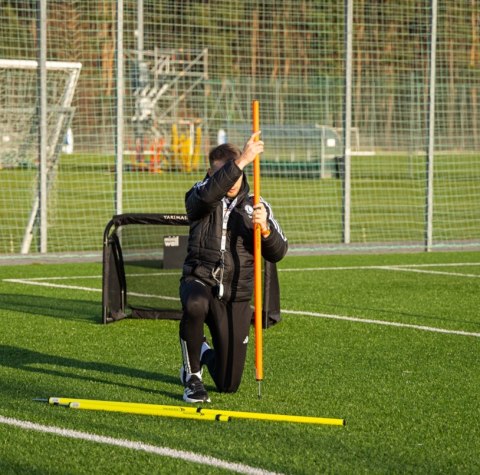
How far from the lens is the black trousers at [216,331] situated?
7457mm

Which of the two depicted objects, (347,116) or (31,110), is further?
(347,116)

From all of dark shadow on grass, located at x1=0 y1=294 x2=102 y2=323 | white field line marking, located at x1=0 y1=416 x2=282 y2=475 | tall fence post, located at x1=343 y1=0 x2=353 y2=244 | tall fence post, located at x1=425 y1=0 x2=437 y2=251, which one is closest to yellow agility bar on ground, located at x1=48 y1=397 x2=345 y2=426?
white field line marking, located at x1=0 y1=416 x2=282 y2=475

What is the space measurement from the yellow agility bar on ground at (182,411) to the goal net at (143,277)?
3.17 metres

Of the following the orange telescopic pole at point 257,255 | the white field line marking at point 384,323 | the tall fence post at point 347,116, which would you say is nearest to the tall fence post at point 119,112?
the tall fence post at point 347,116

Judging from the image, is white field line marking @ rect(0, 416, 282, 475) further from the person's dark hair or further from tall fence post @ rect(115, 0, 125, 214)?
tall fence post @ rect(115, 0, 125, 214)

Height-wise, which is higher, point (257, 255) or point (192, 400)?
point (257, 255)

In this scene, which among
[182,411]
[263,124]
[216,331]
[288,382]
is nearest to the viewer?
[182,411]

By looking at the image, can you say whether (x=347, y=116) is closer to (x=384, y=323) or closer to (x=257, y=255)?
(x=384, y=323)

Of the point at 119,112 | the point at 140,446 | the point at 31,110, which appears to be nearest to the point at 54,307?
the point at 119,112

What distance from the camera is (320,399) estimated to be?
747cm

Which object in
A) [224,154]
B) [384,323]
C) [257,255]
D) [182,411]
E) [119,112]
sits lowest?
[384,323]

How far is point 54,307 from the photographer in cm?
1147

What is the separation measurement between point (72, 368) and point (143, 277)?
104 inches

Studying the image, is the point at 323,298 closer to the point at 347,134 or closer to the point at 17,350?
the point at 17,350
